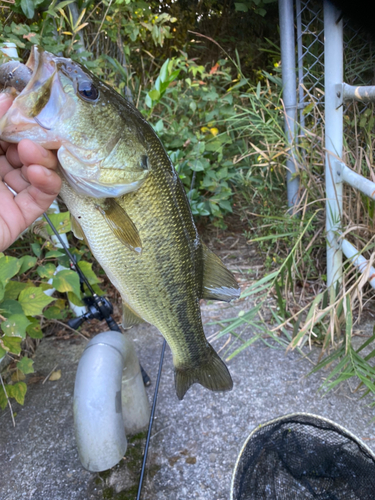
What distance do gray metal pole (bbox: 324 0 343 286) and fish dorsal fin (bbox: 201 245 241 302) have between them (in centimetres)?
109

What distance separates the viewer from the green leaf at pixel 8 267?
72.9 inches

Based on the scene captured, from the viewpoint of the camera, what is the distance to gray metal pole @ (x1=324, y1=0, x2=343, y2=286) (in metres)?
2.04

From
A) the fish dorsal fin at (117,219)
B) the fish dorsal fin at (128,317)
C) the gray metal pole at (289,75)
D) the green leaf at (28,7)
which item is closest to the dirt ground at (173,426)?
the fish dorsal fin at (128,317)

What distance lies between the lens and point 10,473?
6.39ft

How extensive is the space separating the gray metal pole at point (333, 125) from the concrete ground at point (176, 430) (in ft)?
2.45

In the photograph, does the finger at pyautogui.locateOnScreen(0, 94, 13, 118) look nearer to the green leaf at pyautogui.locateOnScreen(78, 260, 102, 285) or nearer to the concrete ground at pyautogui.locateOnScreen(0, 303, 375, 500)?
the green leaf at pyautogui.locateOnScreen(78, 260, 102, 285)

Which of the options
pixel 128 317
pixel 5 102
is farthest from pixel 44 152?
pixel 128 317

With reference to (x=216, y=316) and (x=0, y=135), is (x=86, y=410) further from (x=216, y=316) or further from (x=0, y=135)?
(x=216, y=316)

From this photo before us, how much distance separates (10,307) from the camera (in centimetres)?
191

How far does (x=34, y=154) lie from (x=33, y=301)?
1.24 meters

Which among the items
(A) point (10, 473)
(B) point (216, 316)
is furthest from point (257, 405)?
(A) point (10, 473)

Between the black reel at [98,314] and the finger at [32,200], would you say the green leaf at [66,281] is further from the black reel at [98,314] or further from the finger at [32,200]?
the finger at [32,200]

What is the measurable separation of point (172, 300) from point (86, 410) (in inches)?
27.8

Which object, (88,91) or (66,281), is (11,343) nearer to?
(66,281)
